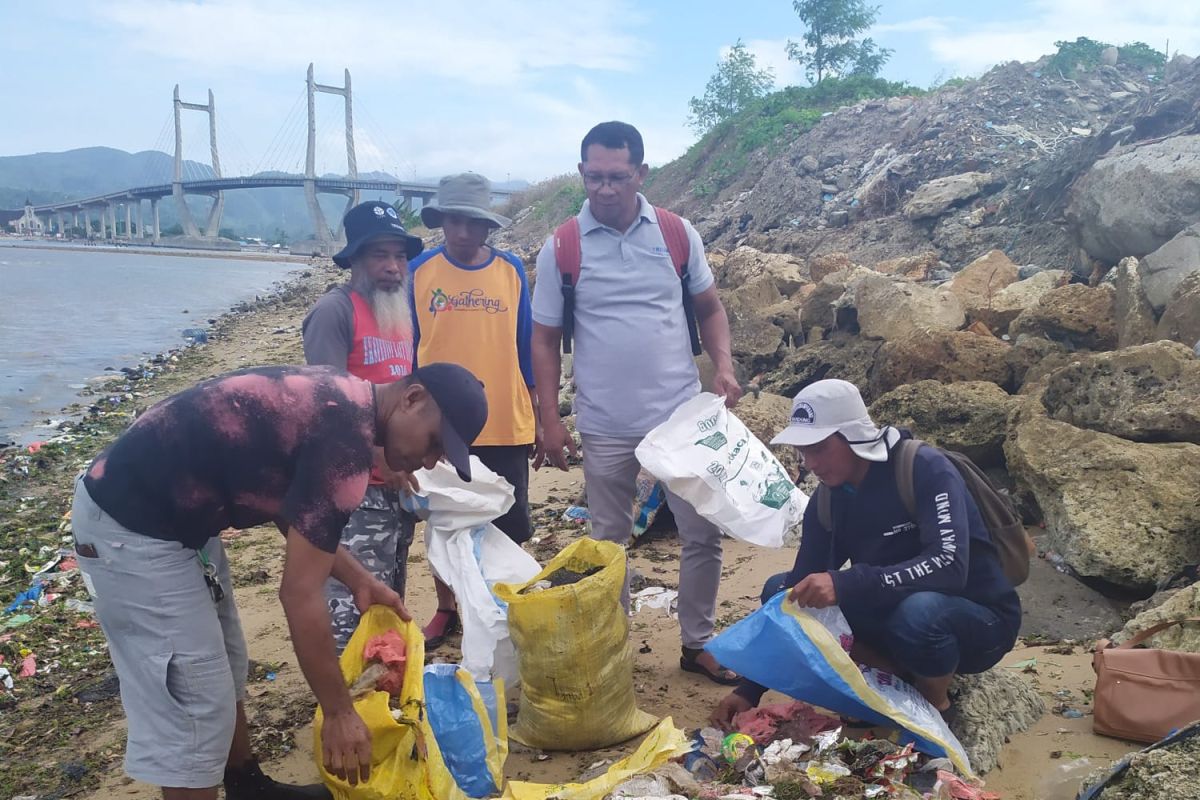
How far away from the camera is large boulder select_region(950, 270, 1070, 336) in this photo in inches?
277

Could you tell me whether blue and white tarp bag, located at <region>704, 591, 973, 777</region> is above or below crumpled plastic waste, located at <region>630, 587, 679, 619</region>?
above

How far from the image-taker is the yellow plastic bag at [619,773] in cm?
247

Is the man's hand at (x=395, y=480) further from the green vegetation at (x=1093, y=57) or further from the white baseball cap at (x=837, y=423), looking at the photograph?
the green vegetation at (x=1093, y=57)

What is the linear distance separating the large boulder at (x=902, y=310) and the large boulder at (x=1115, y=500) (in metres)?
2.52

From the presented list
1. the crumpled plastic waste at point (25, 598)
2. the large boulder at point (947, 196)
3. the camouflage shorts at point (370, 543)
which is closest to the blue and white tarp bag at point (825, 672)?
the camouflage shorts at point (370, 543)

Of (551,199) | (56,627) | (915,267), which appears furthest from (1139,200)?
(551,199)

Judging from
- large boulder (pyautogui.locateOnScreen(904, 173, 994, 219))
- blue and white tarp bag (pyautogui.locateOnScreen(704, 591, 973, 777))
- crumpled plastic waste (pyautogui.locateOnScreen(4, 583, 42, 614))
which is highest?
large boulder (pyautogui.locateOnScreen(904, 173, 994, 219))

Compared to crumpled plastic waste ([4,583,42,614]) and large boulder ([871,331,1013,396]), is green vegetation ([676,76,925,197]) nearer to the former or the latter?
large boulder ([871,331,1013,396])

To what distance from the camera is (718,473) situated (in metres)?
3.40

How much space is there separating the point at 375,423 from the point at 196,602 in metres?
0.70

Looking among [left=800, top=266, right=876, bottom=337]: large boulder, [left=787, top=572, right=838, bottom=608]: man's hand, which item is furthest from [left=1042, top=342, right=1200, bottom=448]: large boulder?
[left=800, top=266, right=876, bottom=337]: large boulder

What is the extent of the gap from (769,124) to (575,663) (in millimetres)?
23793

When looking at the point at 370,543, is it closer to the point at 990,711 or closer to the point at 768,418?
the point at 990,711

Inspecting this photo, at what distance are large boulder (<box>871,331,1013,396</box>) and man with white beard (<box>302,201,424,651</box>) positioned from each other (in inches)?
147
